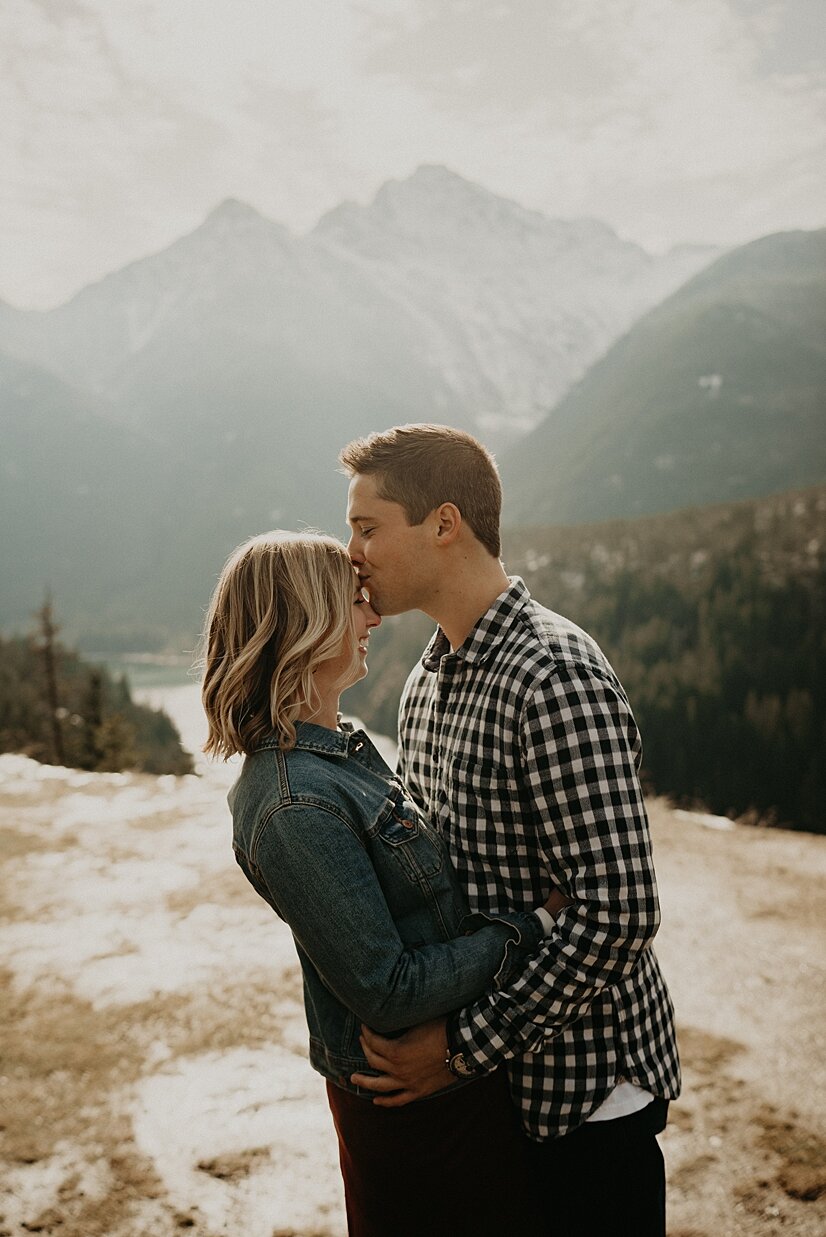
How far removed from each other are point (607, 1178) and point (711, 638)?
8613cm

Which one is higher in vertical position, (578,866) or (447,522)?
(447,522)

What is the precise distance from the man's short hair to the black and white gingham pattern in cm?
33

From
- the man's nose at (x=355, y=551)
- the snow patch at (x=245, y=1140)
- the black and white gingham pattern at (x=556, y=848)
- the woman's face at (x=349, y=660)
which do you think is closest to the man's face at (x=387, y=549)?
the man's nose at (x=355, y=551)

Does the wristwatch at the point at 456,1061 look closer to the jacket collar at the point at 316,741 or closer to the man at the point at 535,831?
the man at the point at 535,831

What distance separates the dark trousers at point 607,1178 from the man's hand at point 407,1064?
50 centimetres

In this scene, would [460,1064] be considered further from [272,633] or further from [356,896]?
[272,633]

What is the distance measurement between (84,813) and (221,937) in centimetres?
436

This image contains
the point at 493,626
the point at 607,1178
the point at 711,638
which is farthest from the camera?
the point at 711,638

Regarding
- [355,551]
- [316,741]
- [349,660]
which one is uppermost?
[355,551]

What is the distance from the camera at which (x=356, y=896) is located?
6.76ft

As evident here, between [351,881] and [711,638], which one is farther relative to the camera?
[711,638]

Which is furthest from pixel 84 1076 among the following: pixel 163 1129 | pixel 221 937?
pixel 221 937

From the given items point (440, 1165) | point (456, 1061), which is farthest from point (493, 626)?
point (440, 1165)

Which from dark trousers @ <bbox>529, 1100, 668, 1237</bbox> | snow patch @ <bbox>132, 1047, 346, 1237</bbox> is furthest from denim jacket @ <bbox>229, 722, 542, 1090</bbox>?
snow patch @ <bbox>132, 1047, 346, 1237</bbox>
